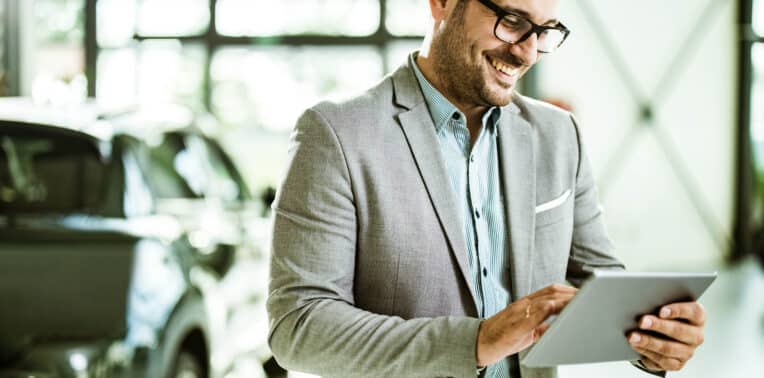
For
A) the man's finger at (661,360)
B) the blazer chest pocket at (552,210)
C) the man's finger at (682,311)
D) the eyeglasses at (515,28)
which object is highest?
the eyeglasses at (515,28)

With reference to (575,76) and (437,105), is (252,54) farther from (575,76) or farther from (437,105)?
(437,105)

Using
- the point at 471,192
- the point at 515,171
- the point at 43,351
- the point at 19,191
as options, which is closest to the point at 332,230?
the point at 471,192

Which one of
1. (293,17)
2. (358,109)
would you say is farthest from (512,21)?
(293,17)

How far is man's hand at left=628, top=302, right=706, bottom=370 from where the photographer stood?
1.62m

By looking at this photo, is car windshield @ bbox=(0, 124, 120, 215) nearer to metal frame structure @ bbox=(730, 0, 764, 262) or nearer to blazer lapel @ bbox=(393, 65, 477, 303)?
blazer lapel @ bbox=(393, 65, 477, 303)

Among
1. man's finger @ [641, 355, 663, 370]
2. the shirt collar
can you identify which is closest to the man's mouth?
the shirt collar

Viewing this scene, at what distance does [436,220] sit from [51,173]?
96.2 inches

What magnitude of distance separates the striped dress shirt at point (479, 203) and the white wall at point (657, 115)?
8.14m

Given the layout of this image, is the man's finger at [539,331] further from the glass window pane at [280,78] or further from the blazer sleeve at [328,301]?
the glass window pane at [280,78]

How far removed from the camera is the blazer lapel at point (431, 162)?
181cm

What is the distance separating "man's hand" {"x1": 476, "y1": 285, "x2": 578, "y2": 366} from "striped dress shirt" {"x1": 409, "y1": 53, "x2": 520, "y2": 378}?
0.27m

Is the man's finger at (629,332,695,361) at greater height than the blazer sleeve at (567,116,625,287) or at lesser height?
lesser

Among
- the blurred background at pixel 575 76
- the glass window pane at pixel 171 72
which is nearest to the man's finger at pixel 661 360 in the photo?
the blurred background at pixel 575 76

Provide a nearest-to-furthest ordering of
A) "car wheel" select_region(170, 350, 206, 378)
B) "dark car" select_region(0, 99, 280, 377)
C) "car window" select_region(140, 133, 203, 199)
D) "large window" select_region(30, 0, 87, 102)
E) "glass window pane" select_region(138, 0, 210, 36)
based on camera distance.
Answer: "dark car" select_region(0, 99, 280, 377) → "car wheel" select_region(170, 350, 206, 378) → "car window" select_region(140, 133, 203, 199) → "glass window pane" select_region(138, 0, 210, 36) → "large window" select_region(30, 0, 87, 102)
